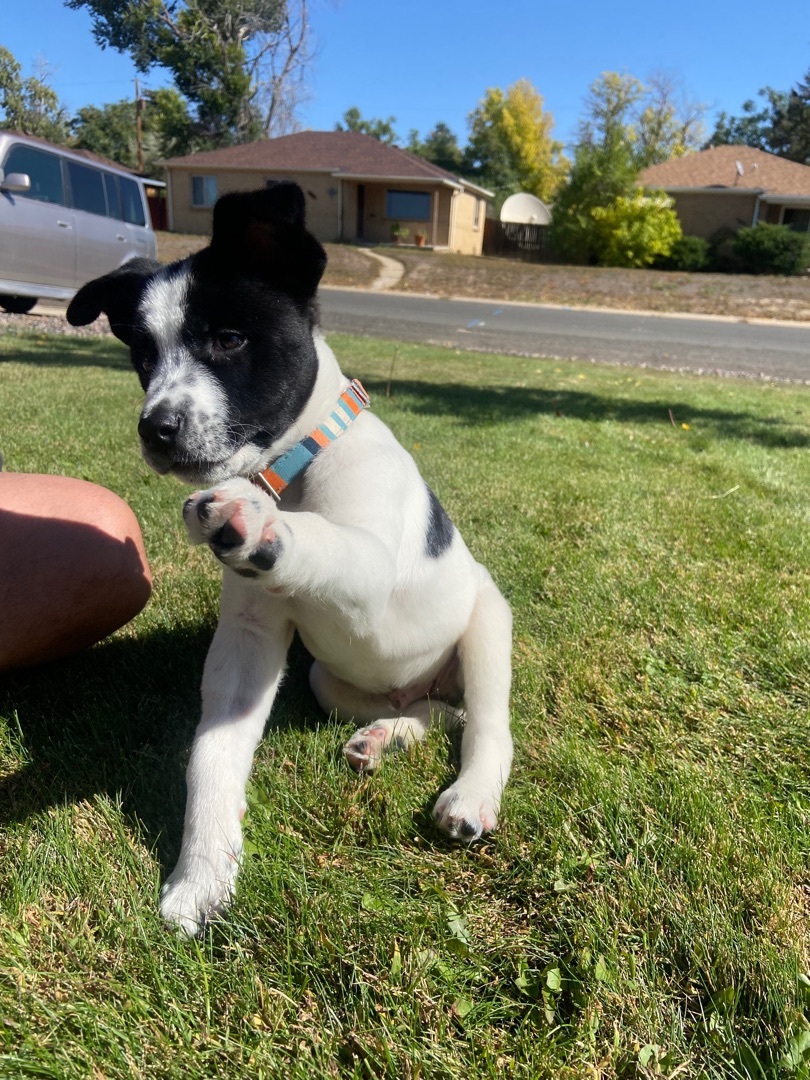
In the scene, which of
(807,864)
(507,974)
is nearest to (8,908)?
(507,974)

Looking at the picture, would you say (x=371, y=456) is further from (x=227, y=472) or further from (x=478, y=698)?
(x=478, y=698)

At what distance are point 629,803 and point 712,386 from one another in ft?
34.5

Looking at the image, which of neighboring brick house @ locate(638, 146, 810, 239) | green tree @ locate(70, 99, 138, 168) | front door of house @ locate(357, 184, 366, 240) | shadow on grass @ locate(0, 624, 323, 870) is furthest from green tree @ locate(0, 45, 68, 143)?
shadow on grass @ locate(0, 624, 323, 870)

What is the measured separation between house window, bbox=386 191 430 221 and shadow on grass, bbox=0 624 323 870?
1726 inches

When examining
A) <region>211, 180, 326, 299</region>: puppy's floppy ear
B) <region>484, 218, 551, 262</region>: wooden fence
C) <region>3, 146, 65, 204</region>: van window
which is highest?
<region>484, 218, 551, 262</region>: wooden fence

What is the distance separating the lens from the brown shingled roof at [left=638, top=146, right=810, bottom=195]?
143 feet

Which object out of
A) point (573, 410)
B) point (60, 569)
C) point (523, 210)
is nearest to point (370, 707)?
point (60, 569)

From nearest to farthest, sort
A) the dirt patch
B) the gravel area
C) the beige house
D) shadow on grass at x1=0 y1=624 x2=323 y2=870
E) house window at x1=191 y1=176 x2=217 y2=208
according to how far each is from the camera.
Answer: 1. shadow on grass at x1=0 y1=624 x2=323 y2=870
2. the gravel area
3. the dirt patch
4. the beige house
5. house window at x1=191 y1=176 x2=217 y2=208

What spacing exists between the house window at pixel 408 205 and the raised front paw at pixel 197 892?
45020 millimetres

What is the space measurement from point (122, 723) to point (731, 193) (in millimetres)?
48144

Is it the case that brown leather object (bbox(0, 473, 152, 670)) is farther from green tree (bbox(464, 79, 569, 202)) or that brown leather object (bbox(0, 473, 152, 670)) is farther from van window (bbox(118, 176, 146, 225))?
green tree (bbox(464, 79, 569, 202))

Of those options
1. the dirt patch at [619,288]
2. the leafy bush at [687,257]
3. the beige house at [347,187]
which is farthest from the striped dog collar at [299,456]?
the beige house at [347,187]

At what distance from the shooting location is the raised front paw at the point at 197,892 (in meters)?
1.92

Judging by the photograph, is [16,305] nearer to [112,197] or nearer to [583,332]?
[112,197]
